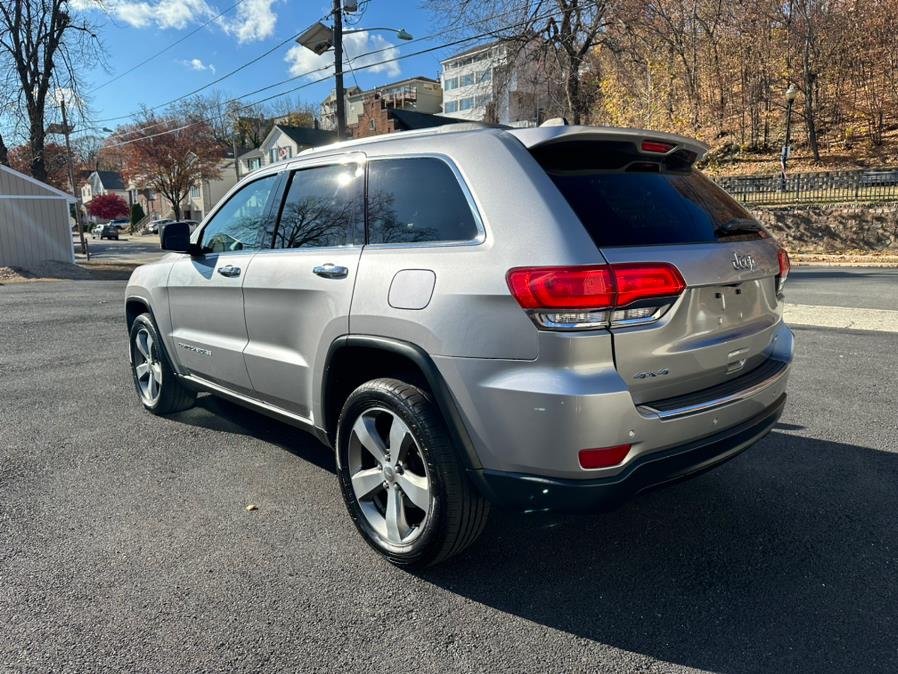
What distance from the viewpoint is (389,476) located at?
283 cm

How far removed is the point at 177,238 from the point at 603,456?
10.5 ft

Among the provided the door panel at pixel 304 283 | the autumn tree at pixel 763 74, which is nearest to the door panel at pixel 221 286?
the door panel at pixel 304 283

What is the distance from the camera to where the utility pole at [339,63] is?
16.8 meters

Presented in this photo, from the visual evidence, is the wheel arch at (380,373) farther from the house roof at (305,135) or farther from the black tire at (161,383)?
the house roof at (305,135)

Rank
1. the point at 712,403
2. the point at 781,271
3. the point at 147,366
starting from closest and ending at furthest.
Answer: the point at 712,403, the point at 781,271, the point at 147,366

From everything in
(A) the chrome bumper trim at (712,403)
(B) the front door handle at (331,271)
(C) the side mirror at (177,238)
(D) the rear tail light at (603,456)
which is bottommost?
(D) the rear tail light at (603,456)

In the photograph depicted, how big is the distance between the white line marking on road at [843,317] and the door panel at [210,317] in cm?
717

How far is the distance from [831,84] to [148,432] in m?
38.4

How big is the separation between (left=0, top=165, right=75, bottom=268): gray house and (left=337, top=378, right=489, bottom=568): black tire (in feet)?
84.4

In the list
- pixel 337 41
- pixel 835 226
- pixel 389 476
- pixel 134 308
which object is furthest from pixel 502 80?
pixel 389 476

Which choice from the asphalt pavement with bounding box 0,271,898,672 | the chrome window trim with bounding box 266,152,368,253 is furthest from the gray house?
the chrome window trim with bounding box 266,152,368,253

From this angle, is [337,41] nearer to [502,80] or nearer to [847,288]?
[502,80]

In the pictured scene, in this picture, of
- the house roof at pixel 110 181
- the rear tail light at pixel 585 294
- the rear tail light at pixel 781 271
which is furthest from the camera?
the house roof at pixel 110 181

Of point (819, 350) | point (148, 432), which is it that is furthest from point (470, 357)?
Result: point (819, 350)
